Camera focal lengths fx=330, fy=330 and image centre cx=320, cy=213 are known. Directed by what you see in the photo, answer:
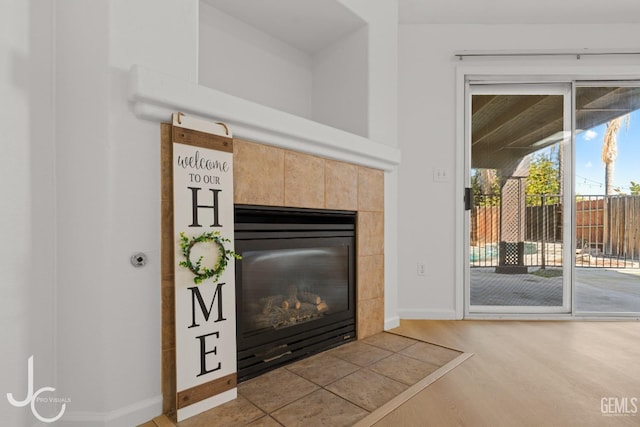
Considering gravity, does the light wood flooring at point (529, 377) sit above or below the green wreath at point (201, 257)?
below

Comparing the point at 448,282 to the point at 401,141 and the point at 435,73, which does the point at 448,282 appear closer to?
the point at 401,141

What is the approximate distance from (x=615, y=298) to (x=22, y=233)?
13.9ft

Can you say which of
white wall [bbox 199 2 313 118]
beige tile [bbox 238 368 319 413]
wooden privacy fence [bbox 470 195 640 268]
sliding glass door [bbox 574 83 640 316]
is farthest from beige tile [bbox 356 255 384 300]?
sliding glass door [bbox 574 83 640 316]

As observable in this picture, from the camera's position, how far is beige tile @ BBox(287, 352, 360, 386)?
165 centimetres

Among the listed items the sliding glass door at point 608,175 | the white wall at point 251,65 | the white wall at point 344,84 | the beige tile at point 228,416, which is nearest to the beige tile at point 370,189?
the white wall at point 344,84

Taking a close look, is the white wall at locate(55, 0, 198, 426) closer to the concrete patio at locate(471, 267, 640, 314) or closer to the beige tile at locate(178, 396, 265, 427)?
the beige tile at locate(178, 396, 265, 427)

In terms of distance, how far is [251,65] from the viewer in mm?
2326

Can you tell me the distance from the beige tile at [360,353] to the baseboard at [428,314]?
30.3 inches

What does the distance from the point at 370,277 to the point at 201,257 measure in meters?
1.31

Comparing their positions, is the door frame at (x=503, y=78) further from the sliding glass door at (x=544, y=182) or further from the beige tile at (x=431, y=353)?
the beige tile at (x=431, y=353)

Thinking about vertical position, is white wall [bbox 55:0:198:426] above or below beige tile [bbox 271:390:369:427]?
above

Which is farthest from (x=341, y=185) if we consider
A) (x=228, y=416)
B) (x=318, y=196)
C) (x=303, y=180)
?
(x=228, y=416)

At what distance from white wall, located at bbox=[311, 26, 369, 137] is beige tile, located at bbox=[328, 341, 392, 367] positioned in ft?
4.66

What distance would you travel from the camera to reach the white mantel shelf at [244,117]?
1.23 meters
